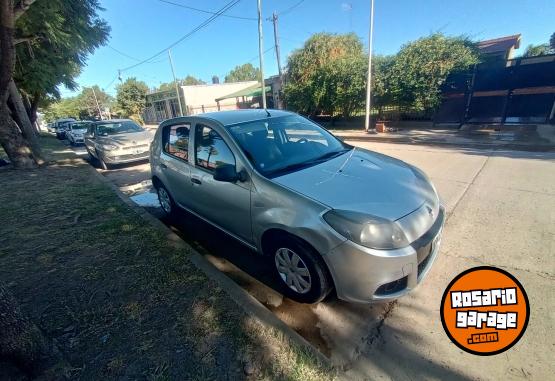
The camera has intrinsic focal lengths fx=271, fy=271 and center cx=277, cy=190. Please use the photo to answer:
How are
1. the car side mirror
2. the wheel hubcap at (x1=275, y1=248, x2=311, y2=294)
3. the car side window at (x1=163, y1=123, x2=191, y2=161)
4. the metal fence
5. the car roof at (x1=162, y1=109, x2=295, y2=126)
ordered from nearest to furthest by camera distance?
the wheel hubcap at (x1=275, y1=248, x2=311, y2=294) → the car side mirror → the car roof at (x1=162, y1=109, x2=295, y2=126) → the car side window at (x1=163, y1=123, x2=191, y2=161) → the metal fence

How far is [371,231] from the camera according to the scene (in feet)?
6.56

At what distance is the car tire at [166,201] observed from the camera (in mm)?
4393

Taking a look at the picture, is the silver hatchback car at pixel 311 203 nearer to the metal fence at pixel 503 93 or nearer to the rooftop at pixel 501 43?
the metal fence at pixel 503 93

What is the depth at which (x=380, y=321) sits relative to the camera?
2.32 metres

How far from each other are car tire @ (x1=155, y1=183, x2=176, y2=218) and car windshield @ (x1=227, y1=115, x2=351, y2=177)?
78.4 inches

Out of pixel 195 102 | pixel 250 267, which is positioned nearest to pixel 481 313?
pixel 250 267

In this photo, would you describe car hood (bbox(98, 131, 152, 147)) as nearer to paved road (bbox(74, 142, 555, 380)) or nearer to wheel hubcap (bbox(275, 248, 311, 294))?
paved road (bbox(74, 142, 555, 380))

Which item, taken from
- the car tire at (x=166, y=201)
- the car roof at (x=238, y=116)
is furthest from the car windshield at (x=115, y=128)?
the car roof at (x=238, y=116)

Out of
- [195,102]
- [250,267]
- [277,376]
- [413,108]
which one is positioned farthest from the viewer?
[195,102]

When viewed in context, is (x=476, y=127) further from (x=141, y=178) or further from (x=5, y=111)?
(x=5, y=111)

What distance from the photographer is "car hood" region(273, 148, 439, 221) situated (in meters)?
2.14

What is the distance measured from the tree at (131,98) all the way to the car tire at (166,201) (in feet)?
148

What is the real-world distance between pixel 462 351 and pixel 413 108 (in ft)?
45.3

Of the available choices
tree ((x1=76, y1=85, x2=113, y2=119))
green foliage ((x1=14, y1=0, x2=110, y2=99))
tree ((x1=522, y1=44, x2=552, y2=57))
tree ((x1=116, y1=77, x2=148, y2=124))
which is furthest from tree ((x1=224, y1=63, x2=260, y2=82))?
green foliage ((x1=14, y1=0, x2=110, y2=99))
